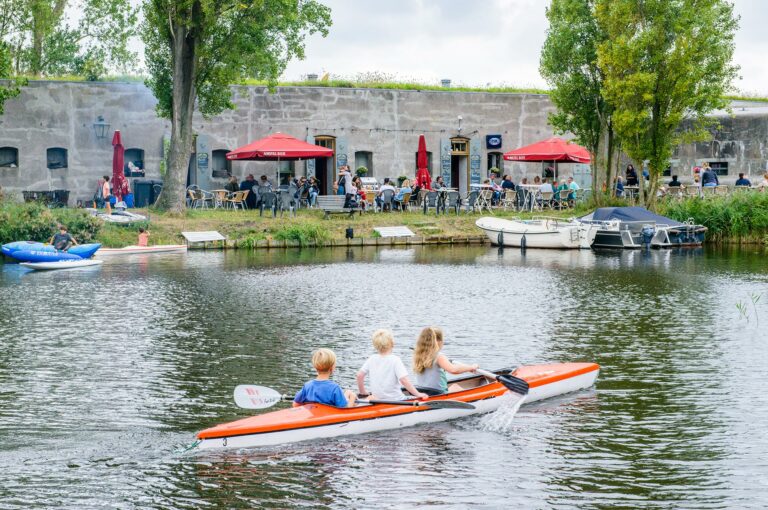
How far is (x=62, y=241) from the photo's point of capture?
2770 centimetres

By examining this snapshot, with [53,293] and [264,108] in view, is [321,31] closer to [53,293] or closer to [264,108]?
[264,108]

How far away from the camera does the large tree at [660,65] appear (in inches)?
1390

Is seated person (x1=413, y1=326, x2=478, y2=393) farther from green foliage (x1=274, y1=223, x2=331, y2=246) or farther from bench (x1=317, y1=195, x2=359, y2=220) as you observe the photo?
bench (x1=317, y1=195, x2=359, y2=220)

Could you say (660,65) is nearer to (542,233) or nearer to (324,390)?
(542,233)

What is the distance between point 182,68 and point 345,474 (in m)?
25.7

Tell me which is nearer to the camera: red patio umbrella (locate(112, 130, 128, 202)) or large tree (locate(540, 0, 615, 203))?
red patio umbrella (locate(112, 130, 128, 202))

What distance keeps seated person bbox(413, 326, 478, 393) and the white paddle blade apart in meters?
1.68

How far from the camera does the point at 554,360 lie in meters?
15.0

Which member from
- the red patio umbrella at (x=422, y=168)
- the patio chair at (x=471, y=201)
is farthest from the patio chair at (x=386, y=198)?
the patio chair at (x=471, y=201)

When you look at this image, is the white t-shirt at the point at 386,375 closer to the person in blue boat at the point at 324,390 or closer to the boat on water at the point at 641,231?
the person in blue boat at the point at 324,390

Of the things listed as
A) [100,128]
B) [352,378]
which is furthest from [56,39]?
[352,378]

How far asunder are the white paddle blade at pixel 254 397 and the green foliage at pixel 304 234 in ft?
72.0

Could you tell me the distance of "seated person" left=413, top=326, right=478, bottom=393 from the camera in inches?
470

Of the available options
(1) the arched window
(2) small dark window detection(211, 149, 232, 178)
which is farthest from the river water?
(1) the arched window
